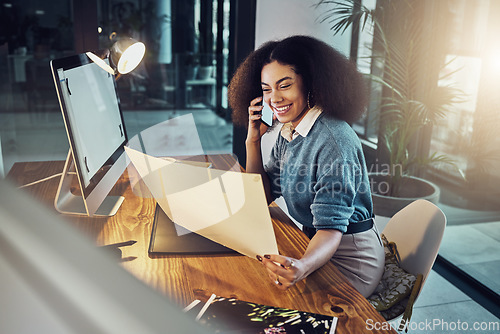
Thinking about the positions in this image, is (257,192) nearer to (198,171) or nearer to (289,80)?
(198,171)

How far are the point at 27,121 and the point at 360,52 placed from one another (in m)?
2.37

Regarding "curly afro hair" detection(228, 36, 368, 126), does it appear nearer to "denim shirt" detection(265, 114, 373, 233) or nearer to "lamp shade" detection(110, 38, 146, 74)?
"denim shirt" detection(265, 114, 373, 233)

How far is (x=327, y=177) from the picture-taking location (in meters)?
1.26

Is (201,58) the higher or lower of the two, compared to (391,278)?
higher

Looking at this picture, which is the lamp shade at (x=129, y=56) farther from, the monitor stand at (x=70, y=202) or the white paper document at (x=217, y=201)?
the white paper document at (x=217, y=201)

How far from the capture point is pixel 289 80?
1.41 m

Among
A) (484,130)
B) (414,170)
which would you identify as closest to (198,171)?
(484,130)

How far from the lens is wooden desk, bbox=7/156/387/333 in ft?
3.15

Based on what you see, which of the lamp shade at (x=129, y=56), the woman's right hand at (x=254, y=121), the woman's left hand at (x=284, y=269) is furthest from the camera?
the woman's right hand at (x=254, y=121)

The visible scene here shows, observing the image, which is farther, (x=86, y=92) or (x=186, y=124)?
(x=186, y=124)

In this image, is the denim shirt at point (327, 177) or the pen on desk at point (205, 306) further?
the denim shirt at point (327, 177)

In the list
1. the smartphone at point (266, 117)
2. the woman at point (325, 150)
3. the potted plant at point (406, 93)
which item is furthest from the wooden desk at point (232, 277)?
the potted plant at point (406, 93)

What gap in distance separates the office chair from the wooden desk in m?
0.37

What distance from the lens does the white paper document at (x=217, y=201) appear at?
951 millimetres
